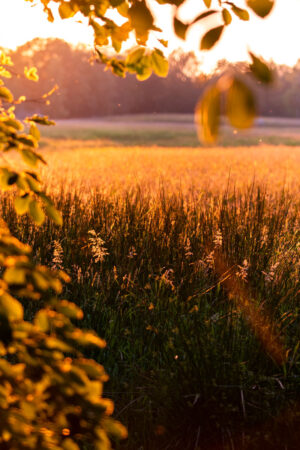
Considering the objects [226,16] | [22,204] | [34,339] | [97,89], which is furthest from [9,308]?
[97,89]

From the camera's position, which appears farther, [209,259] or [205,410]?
[209,259]

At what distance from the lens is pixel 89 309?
3.04 m

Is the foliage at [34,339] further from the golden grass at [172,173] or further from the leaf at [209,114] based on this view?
the golden grass at [172,173]

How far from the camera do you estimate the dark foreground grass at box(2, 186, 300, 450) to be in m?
2.24

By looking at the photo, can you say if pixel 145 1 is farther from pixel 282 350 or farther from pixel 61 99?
pixel 61 99

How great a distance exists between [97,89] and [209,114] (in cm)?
6752

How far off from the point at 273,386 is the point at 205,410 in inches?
16.5

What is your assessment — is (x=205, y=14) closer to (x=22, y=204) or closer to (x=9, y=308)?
(x=22, y=204)

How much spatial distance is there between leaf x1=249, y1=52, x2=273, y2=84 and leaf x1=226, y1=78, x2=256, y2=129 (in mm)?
72

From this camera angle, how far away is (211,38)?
101 centimetres

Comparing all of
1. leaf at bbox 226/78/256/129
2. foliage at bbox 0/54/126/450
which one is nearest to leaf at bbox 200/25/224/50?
leaf at bbox 226/78/256/129

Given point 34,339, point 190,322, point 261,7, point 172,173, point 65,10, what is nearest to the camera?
point 261,7

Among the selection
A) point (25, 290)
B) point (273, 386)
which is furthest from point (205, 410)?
point (25, 290)

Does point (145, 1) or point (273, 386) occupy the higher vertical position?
point (145, 1)
